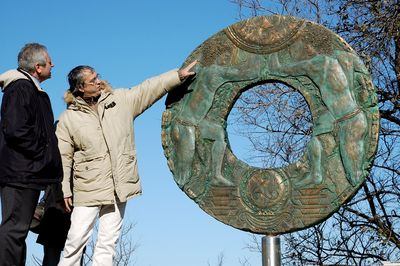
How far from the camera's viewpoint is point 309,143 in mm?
6438

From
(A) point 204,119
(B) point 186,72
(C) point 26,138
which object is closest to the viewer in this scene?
(C) point 26,138

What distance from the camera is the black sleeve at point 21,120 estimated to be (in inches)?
211

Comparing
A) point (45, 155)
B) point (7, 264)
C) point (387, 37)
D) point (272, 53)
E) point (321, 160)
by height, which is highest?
point (387, 37)

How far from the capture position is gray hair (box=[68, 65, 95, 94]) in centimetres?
605

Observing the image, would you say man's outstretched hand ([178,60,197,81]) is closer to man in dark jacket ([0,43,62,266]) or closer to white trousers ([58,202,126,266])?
white trousers ([58,202,126,266])

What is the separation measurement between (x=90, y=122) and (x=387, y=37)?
260 inches

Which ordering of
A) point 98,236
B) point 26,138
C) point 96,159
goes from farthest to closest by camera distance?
point 96,159
point 98,236
point 26,138

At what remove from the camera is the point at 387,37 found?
11.5 metres

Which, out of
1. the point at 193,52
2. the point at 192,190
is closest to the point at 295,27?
the point at 193,52

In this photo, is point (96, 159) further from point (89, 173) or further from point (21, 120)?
point (21, 120)

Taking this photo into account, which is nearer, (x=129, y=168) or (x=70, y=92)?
(x=129, y=168)

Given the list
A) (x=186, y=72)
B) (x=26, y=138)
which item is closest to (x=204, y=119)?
(x=186, y=72)

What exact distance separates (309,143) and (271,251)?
3.00 ft

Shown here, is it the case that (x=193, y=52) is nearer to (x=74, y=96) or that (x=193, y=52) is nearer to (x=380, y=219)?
(x=74, y=96)
